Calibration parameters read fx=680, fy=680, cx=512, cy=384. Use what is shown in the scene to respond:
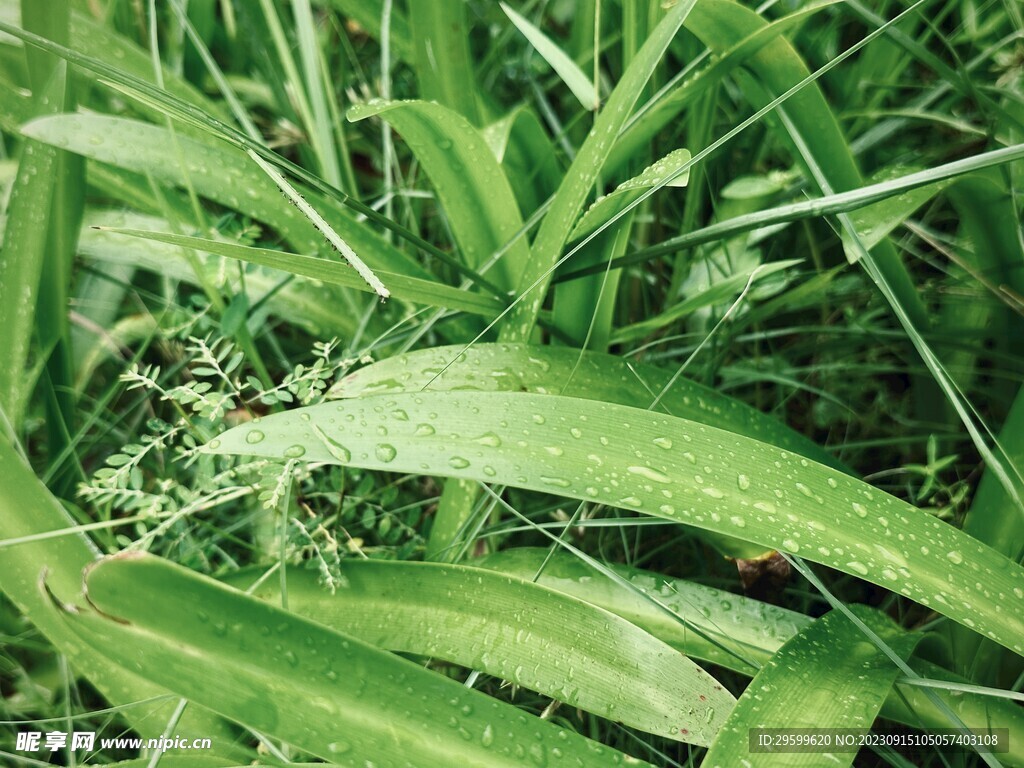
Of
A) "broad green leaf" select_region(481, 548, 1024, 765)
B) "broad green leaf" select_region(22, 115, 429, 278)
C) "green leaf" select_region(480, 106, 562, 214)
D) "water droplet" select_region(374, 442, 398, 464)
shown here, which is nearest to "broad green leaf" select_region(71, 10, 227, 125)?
"broad green leaf" select_region(22, 115, 429, 278)

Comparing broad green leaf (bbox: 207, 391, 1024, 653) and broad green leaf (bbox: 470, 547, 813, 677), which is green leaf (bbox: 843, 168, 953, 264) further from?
broad green leaf (bbox: 470, 547, 813, 677)

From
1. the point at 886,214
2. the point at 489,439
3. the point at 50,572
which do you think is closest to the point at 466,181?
the point at 489,439

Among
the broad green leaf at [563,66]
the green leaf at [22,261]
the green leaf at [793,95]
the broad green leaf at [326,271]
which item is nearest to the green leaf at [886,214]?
the green leaf at [793,95]

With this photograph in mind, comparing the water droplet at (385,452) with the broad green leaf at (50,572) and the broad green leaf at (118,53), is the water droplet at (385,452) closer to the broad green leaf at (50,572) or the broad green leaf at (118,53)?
the broad green leaf at (50,572)

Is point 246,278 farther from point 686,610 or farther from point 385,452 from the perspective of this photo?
point 686,610

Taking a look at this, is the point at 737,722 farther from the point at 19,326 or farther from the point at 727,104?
the point at 727,104

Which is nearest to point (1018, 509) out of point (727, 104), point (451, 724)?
point (451, 724)
